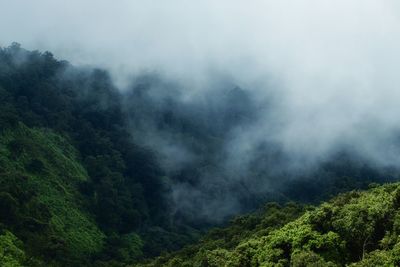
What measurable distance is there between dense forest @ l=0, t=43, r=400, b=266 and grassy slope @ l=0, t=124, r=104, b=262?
239 mm

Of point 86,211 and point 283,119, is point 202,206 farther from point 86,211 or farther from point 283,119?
point 283,119

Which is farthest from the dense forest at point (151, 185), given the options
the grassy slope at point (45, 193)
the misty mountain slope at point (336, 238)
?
the grassy slope at point (45, 193)

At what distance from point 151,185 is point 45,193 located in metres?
41.0

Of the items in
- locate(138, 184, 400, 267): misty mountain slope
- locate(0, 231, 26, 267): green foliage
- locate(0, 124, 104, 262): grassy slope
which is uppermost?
locate(0, 124, 104, 262): grassy slope

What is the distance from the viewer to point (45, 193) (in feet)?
306

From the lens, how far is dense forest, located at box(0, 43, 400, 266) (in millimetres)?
39531

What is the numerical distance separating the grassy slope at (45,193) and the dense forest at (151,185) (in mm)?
239

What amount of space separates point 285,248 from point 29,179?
6231 cm

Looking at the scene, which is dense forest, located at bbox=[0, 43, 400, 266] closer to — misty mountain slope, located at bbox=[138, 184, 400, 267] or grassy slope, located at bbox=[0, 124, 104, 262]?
misty mountain slope, located at bbox=[138, 184, 400, 267]

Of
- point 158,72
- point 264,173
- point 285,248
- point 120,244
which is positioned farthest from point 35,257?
point 158,72

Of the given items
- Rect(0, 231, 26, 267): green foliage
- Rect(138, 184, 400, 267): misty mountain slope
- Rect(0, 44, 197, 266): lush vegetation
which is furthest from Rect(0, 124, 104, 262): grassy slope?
Rect(138, 184, 400, 267): misty mountain slope

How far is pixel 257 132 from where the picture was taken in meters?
170

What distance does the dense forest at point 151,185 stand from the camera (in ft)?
130

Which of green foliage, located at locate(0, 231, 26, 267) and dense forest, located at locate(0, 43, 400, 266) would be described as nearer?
dense forest, located at locate(0, 43, 400, 266)
